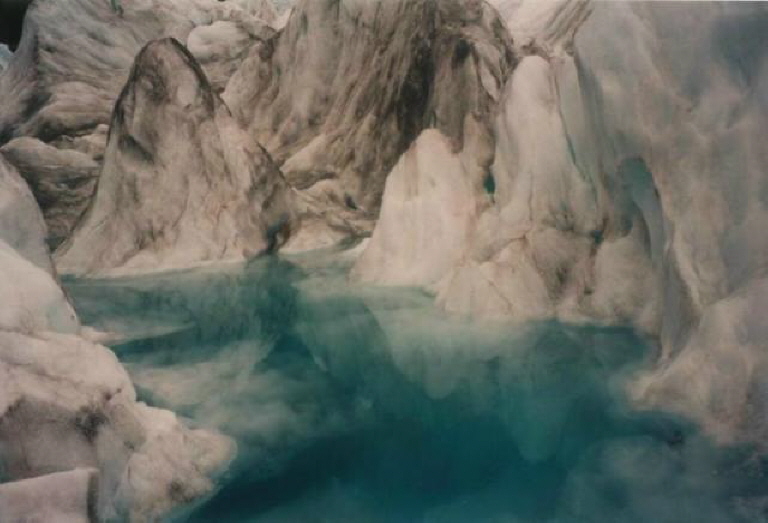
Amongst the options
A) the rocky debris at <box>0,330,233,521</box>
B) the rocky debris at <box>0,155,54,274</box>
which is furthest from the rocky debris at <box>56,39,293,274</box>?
the rocky debris at <box>0,330,233,521</box>

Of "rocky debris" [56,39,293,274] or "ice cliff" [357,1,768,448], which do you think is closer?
"ice cliff" [357,1,768,448]

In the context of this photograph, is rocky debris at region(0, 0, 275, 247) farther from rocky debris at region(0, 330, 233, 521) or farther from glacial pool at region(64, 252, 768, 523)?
rocky debris at region(0, 330, 233, 521)

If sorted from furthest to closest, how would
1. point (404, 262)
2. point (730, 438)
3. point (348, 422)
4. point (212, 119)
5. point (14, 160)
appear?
point (14, 160), point (212, 119), point (404, 262), point (348, 422), point (730, 438)

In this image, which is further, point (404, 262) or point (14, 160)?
point (14, 160)

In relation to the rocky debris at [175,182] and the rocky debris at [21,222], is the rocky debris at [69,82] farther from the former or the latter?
the rocky debris at [21,222]

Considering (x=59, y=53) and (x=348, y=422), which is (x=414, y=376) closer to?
(x=348, y=422)

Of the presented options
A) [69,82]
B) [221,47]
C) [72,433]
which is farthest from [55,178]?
A: [72,433]

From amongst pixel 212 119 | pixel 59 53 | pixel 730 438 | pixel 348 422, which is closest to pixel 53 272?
pixel 348 422
